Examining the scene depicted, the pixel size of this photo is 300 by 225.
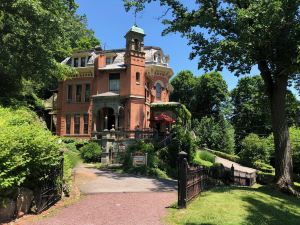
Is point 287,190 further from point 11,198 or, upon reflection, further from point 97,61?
point 97,61

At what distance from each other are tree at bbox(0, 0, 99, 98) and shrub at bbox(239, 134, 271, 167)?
28560mm

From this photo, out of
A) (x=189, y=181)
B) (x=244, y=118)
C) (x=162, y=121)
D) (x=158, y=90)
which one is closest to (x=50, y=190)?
(x=189, y=181)

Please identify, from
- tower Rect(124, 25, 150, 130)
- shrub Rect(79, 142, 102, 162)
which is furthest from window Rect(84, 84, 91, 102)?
shrub Rect(79, 142, 102, 162)

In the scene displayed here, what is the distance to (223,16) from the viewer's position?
770 inches

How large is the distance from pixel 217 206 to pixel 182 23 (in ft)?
37.9

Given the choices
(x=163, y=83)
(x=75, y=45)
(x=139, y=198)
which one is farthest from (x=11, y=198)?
(x=75, y=45)

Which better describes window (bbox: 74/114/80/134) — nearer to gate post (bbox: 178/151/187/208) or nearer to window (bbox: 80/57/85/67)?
window (bbox: 80/57/85/67)

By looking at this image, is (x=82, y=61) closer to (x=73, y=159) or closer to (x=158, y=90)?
(x=158, y=90)

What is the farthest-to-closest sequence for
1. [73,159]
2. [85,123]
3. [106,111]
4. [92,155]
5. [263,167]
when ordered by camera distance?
[263,167]
[85,123]
[106,111]
[92,155]
[73,159]

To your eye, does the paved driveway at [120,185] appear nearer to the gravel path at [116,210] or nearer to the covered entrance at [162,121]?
the gravel path at [116,210]

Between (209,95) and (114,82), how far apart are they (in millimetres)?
29489

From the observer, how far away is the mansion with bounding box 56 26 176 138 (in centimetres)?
3766

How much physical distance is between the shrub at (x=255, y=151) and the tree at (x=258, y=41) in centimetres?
2710

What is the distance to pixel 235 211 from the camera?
11102mm
